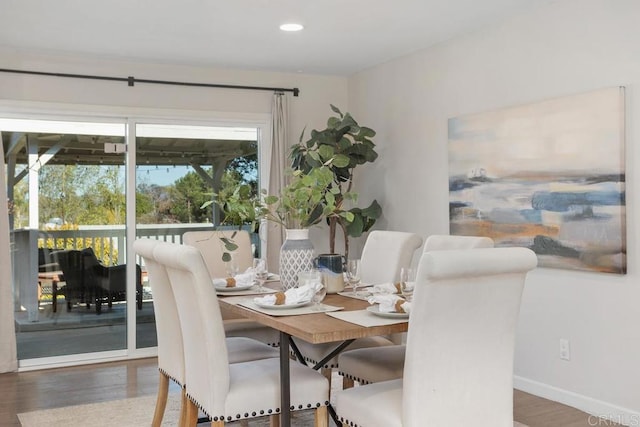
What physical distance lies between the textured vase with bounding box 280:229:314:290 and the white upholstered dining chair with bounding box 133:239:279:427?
40 cm

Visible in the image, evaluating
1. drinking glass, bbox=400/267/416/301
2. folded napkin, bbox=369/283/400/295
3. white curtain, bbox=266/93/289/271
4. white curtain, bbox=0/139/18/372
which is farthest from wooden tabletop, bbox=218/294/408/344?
white curtain, bbox=266/93/289/271

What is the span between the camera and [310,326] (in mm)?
2447

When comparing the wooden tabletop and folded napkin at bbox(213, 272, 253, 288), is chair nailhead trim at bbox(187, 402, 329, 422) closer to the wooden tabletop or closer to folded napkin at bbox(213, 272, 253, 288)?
the wooden tabletop

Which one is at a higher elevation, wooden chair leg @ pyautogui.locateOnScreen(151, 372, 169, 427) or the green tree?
the green tree

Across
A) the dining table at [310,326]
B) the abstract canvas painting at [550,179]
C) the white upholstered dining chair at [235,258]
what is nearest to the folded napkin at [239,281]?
the white upholstered dining chair at [235,258]

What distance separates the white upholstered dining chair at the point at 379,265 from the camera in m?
3.55

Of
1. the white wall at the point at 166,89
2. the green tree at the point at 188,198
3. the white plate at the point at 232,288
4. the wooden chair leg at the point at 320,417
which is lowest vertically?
the wooden chair leg at the point at 320,417

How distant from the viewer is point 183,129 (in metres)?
5.92

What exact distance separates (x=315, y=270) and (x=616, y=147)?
187 centimetres

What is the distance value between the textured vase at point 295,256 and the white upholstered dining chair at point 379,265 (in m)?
0.46

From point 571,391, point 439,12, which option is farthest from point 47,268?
point 571,391

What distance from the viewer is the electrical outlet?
4090mm

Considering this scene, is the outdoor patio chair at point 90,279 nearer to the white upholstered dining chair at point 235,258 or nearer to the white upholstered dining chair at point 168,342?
the white upholstered dining chair at point 235,258

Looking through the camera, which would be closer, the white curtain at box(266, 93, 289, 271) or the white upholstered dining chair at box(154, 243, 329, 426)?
the white upholstered dining chair at box(154, 243, 329, 426)
